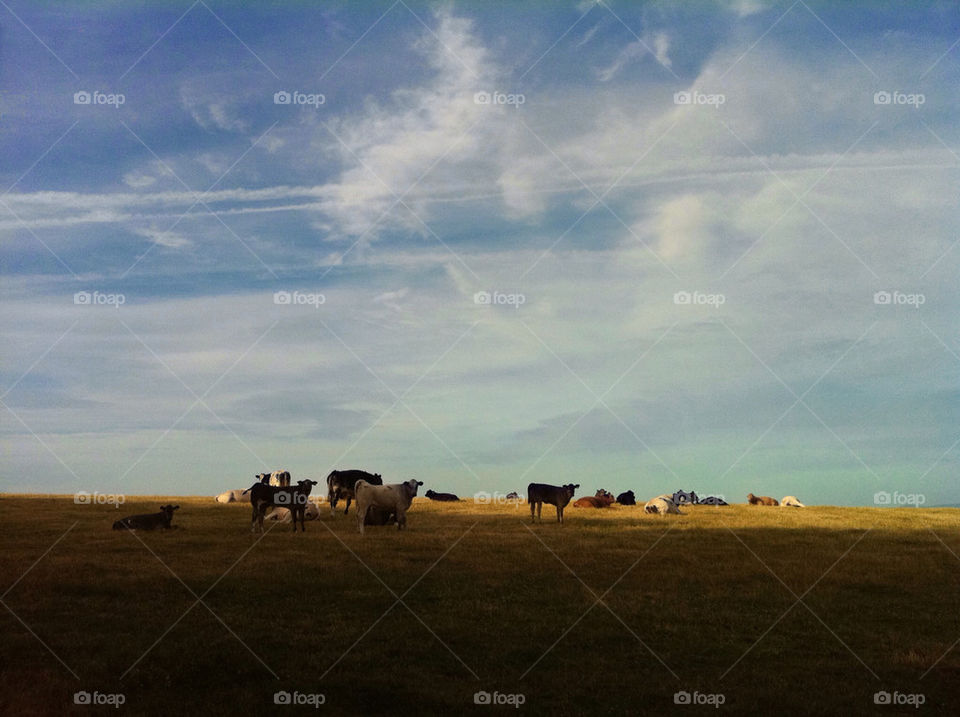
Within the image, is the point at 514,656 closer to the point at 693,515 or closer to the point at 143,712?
the point at 143,712

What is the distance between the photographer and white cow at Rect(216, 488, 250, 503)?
5891cm

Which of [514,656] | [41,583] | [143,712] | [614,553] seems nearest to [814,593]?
[614,553]

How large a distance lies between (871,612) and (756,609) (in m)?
3.19

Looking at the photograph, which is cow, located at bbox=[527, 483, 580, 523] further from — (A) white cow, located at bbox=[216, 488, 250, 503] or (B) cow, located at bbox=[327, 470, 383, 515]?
(A) white cow, located at bbox=[216, 488, 250, 503]

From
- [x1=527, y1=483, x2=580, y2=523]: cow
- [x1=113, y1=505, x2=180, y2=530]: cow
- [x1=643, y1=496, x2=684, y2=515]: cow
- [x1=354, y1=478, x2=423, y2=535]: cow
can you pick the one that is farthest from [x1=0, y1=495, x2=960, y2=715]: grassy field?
[x1=643, y1=496, x2=684, y2=515]: cow

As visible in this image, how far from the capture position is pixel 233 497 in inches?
2340

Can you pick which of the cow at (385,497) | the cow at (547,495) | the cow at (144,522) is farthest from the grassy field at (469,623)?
the cow at (547,495)

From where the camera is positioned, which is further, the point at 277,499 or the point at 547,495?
the point at 547,495

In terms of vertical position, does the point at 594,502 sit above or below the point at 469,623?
above

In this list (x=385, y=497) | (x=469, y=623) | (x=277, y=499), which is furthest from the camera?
(x=385, y=497)

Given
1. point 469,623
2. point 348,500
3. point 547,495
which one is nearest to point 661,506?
point 547,495

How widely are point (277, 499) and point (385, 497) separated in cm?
480

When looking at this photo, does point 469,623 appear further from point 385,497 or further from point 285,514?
point 285,514

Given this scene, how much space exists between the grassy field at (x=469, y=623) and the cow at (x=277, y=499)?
2.29 metres
